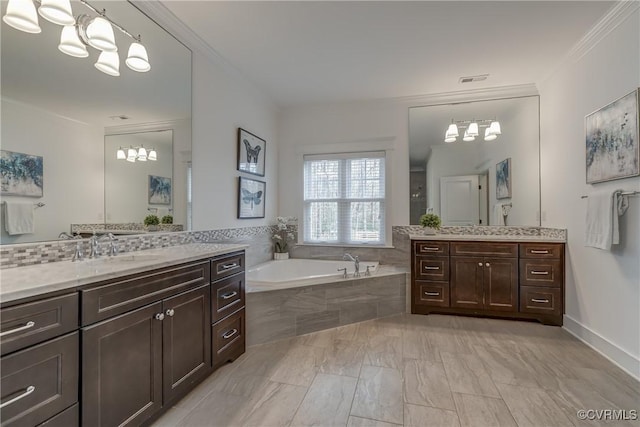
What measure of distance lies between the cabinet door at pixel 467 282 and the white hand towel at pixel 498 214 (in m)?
0.68

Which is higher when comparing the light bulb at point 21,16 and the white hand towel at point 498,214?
the light bulb at point 21,16

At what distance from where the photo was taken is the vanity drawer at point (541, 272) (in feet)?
9.73

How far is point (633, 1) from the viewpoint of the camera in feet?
6.51

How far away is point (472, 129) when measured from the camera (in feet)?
11.9

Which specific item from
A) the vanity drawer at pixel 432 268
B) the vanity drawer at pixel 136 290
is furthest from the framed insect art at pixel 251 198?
the vanity drawer at pixel 432 268

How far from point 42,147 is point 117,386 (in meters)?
1.30

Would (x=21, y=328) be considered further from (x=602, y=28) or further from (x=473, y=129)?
(x=473, y=129)

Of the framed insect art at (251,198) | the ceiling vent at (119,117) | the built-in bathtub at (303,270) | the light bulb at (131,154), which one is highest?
the ceiling vent at (119,117)

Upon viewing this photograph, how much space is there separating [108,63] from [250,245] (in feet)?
7.17

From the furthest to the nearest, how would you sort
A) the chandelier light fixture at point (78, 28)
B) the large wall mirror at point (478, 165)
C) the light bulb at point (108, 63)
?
the large wall mirror at point (478, 165) < the light bulb at point (108, 63) < the chandelier light fixture at point (78, 28)

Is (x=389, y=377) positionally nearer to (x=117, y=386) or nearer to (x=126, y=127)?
(x=117, y=386)

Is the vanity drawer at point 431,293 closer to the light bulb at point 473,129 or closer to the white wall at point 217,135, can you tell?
the light bulb at point 473,129

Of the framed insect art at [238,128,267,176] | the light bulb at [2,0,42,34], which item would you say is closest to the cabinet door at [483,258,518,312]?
the framed insect art at [238,128,267,176]

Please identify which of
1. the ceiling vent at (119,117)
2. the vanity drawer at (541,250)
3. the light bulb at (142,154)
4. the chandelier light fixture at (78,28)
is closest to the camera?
the chandelier light fixture at (78,28)
